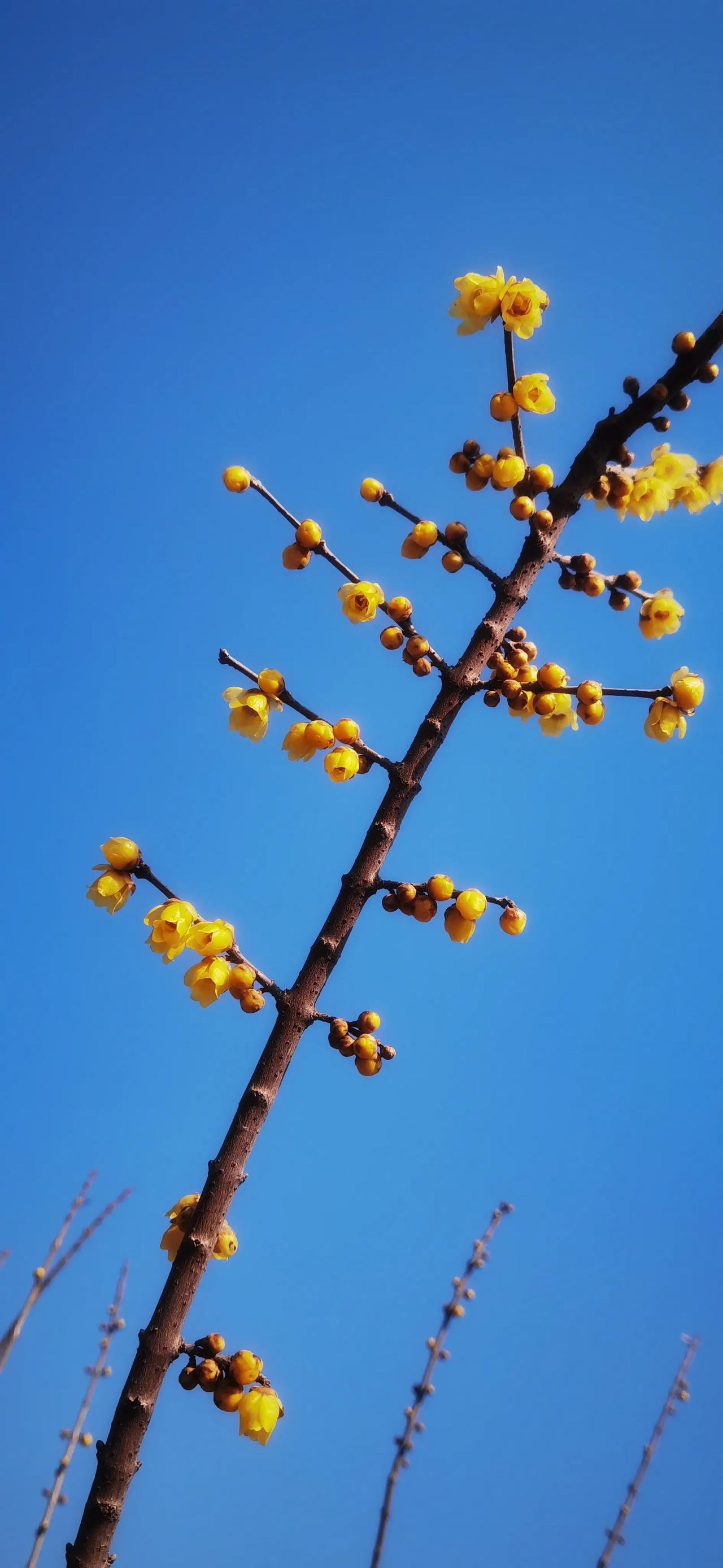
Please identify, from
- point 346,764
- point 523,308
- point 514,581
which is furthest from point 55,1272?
point 523,308

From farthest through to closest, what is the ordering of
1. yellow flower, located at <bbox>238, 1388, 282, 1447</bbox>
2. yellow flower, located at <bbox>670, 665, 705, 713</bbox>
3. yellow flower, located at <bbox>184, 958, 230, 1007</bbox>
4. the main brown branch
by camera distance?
yellow flower, located at <bbox>670, 665, 705, 713</bbox> < yellow flower, located at <bbox>184, 958, 230, 1007</bbox> < yellow flower, located at <bbox>238, 1388, 282, 1447</bbox> < the main brown branch

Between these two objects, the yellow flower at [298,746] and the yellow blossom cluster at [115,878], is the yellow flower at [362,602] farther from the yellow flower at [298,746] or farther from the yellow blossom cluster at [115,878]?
the yellow blossom cluster at [115,878]

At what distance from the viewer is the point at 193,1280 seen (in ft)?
6.59

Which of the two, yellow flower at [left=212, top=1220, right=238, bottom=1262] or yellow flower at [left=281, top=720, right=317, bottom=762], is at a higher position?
yellow flower at [left=281, top=720, right=317, bottom=762]

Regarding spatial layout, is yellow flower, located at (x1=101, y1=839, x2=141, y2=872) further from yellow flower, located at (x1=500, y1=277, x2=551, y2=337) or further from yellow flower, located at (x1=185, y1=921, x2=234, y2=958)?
yellow flower, located at (x1=500, y1=277, x2=551, y2=337)

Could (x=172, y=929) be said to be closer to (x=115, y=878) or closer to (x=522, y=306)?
(x=115, y=878)

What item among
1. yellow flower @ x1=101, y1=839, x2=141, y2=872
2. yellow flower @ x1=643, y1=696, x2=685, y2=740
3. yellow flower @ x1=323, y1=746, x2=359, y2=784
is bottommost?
yellow flower @ x1=101, y1=839, x2=141, y2=872

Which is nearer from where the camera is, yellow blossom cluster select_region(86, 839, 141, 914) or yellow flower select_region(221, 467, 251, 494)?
yellow blossom cluster select_region(86, 839, 141, 914)

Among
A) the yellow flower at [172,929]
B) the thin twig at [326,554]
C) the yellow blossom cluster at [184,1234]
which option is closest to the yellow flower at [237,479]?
the thin twig at [326,554]

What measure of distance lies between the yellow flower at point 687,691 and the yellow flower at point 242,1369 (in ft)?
6.85

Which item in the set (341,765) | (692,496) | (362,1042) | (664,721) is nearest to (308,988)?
(362,1042)

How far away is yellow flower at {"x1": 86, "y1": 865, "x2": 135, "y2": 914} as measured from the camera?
99.1 inches

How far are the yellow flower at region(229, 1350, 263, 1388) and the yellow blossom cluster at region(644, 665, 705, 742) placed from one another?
201 centimetres

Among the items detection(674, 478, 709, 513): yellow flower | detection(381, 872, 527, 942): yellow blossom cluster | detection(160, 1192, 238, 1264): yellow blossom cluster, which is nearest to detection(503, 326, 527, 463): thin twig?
detection(674, 478, 709, 513): yellow flower
